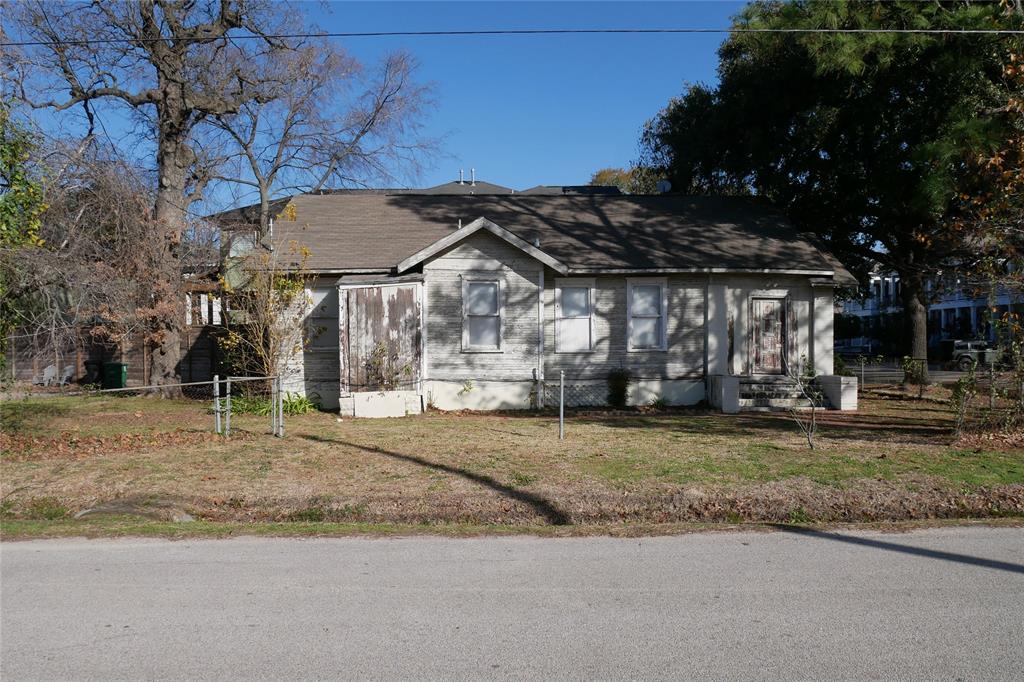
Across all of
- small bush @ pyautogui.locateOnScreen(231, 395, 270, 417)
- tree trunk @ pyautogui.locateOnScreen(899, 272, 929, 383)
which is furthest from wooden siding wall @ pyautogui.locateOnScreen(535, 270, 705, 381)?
tree trunk @ pyautogui.locateOnScreen(899, 272, 929, 383)

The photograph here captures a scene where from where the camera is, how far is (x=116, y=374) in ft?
83.4

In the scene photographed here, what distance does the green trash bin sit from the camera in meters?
25.3

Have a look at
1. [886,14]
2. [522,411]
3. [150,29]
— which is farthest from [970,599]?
[150,29]

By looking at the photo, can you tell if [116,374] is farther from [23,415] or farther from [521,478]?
[521,478]

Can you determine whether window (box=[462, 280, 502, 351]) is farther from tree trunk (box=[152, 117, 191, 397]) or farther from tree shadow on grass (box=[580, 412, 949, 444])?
tree trunk (box=[152, 117, 191, 397])

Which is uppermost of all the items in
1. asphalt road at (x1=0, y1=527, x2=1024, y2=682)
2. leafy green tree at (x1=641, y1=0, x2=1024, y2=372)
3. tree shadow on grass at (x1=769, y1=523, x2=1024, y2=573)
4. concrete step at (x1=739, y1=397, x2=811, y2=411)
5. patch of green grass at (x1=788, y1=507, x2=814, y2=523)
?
leafy green tree at (x1=641, y1=0, x2=1024, y2=372)

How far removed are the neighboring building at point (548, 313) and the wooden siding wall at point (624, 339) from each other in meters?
0.03

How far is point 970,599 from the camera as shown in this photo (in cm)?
586

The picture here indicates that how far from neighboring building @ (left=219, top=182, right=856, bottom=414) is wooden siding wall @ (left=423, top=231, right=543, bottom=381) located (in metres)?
0.03

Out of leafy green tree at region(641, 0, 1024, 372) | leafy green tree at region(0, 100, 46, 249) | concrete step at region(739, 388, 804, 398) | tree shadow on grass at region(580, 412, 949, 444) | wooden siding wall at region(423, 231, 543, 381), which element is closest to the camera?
leafy green tree at region(0, 100, 46, 249)

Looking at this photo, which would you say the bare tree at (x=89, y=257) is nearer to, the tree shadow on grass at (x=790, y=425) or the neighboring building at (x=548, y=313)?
the neighboring building at (x=548, y=313)

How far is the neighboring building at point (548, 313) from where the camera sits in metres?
17.7

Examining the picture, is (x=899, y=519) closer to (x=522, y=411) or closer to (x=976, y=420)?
(x=976, y=420)

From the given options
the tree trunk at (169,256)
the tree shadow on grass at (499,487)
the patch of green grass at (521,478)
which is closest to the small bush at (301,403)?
the tree trunk at (169,256)
